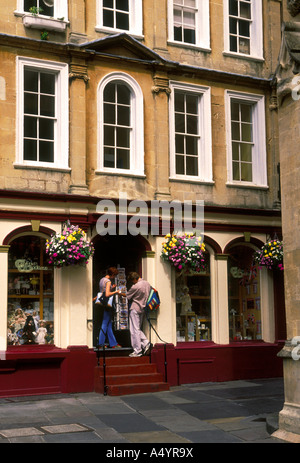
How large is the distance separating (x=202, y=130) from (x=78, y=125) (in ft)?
11.0

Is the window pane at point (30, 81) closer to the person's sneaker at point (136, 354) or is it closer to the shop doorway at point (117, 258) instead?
the shop doorway at point (117, 258)

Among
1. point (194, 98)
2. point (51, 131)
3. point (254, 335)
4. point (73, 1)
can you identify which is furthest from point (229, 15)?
point (254, 335)

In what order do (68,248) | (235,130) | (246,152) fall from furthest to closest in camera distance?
(246,152)
(235,130)
(68,248)

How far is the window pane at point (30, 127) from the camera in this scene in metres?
14.5

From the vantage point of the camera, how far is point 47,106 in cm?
1477

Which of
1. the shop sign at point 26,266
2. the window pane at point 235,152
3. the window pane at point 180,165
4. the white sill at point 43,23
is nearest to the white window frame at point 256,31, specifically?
the window pane at point 235,152

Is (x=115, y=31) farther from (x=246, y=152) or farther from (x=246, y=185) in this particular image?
(x=246, y=185)

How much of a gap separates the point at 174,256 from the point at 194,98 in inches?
168

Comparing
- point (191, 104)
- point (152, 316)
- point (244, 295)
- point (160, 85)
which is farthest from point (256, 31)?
point (152, 316)

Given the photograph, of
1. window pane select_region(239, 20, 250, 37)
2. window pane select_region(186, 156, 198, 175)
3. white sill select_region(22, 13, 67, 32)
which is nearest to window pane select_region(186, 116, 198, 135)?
window pane select_region(186, 156, 198, 175)

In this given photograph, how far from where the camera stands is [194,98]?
16500 millimetres

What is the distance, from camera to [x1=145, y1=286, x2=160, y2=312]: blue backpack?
1469cm

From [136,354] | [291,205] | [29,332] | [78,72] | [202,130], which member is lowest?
→ [136,354]

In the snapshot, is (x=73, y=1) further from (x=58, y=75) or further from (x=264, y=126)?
(x=264, y=126)
